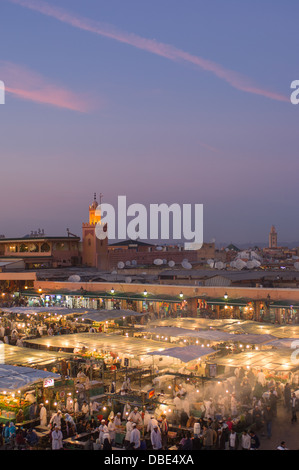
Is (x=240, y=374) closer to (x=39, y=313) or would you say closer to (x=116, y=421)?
(x=116, y=421)

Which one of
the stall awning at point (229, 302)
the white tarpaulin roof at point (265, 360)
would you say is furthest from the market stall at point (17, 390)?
the stall awning at point (229, 302)

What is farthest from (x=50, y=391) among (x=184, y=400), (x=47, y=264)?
(x=47, y=264)

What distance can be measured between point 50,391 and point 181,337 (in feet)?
22.1

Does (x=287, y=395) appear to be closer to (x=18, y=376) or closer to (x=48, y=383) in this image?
(x=48, y=383)

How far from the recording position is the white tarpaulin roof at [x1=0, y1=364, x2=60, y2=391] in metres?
12.3

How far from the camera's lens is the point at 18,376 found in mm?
12664

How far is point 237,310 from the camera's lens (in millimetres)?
24391

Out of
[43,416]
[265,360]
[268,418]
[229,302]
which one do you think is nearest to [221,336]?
[265,360]

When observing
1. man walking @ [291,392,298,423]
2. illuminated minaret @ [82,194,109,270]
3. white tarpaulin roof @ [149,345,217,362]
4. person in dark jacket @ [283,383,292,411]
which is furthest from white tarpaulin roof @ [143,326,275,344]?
illuminated minaret @ [82,194,109,270]

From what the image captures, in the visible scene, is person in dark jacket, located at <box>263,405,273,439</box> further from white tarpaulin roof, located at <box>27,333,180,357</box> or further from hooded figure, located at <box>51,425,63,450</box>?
hooded figure, located at <box>51,425,63,450</box>

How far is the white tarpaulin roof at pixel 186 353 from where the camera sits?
47.7 ft

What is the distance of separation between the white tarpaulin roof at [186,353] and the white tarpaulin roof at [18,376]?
10.4 feet

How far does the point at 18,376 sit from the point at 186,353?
4.68 meters

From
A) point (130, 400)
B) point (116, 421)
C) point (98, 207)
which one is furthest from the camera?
point (98, 207)
